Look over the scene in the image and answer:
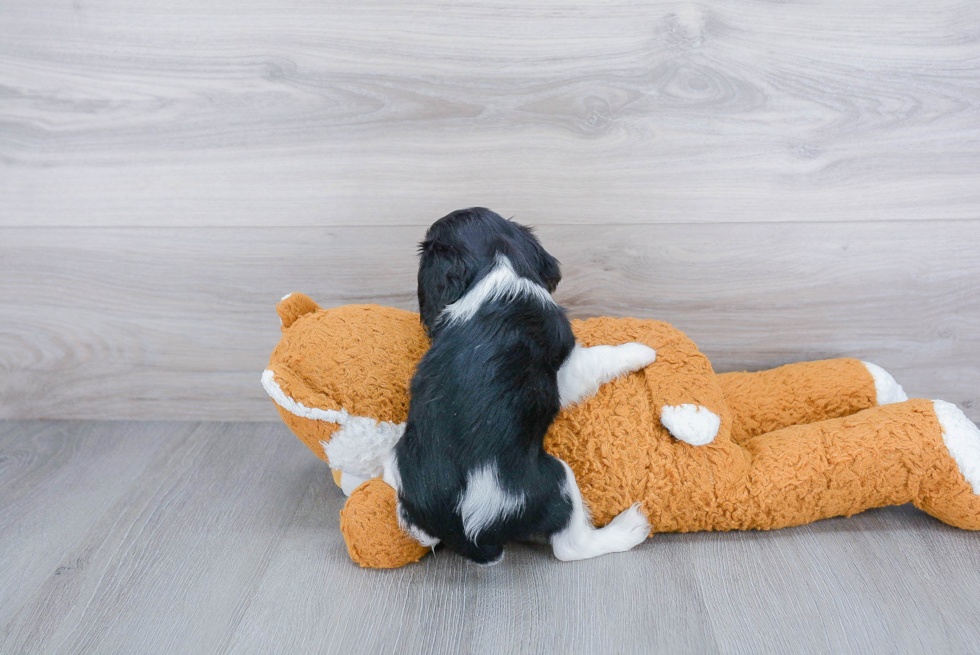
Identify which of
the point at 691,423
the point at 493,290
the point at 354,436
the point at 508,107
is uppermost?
the point at 508,107

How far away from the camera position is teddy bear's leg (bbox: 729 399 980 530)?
116cm

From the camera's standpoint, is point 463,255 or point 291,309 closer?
point 463,255

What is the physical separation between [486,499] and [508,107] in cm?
80

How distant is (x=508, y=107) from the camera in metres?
1.44

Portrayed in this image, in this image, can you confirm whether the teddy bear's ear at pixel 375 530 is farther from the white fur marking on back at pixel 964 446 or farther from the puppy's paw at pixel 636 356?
the white fur marking on back at pixel 964 446

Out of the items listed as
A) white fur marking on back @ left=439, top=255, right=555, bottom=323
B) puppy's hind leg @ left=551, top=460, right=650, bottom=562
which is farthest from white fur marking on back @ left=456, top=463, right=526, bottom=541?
white fur marking on back @ left=439, top=255, right=555, bottom=323

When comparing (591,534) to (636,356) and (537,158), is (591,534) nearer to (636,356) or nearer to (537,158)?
(636,356)

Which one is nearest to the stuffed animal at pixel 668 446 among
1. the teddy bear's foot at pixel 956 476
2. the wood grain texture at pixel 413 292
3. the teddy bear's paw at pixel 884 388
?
the teddy bear's foot at pixel 956 476

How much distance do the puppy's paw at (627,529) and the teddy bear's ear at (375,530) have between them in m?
0.32

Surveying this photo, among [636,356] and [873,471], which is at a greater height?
[636,356]

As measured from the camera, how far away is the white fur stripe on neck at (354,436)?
1199 mm

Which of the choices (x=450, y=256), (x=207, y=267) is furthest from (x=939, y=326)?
(x=207, y=267)

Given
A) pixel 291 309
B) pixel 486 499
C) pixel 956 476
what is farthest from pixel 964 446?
pixel 291 309

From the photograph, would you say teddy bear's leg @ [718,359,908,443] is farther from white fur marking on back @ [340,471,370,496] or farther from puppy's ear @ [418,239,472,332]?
white fur marking on back @ [340,471,370,496]
